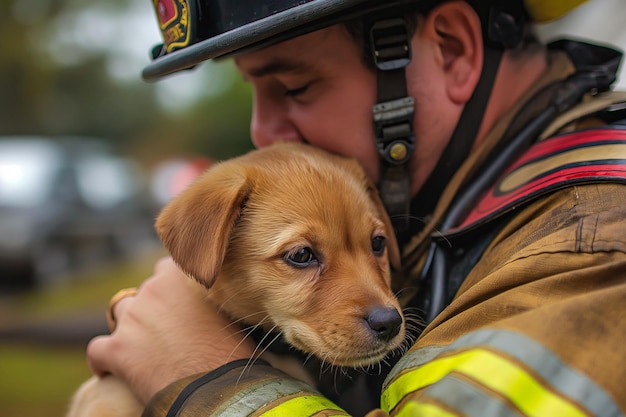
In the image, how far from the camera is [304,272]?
2.24 meters

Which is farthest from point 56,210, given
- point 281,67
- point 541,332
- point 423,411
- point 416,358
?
point 541,332

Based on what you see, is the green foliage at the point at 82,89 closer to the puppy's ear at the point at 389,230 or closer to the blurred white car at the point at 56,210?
the blurred white car at the point at 56,210

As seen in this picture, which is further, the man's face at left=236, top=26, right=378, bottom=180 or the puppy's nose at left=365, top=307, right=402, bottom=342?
the man's face at left=236, top=26, right=378, bottom=180

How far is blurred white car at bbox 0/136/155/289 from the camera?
1130cm

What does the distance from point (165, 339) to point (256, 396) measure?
575 millimetres

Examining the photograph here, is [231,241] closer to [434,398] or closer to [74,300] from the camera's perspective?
[434,398]

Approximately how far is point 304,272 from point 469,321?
761mm

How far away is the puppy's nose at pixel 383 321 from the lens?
2.04 m

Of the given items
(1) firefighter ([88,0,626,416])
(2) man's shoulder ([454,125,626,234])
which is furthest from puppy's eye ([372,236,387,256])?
(2) man's shoulder ([454,125,626,234])

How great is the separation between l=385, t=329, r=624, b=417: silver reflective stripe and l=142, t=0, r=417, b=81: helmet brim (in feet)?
3.65

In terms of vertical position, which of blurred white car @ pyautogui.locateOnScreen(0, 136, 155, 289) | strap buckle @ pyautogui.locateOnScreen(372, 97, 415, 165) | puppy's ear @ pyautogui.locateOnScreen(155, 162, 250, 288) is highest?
strap buckle @ pyautogui.locateOnScreen(372, 97, 415, 165)

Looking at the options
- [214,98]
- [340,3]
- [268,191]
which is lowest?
[214,98]

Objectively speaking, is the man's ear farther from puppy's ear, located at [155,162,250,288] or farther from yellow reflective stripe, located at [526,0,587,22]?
puppy's ear, located at [155,162,250,288]

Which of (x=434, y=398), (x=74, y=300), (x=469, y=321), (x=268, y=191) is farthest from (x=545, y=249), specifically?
(x=74, y=300)
